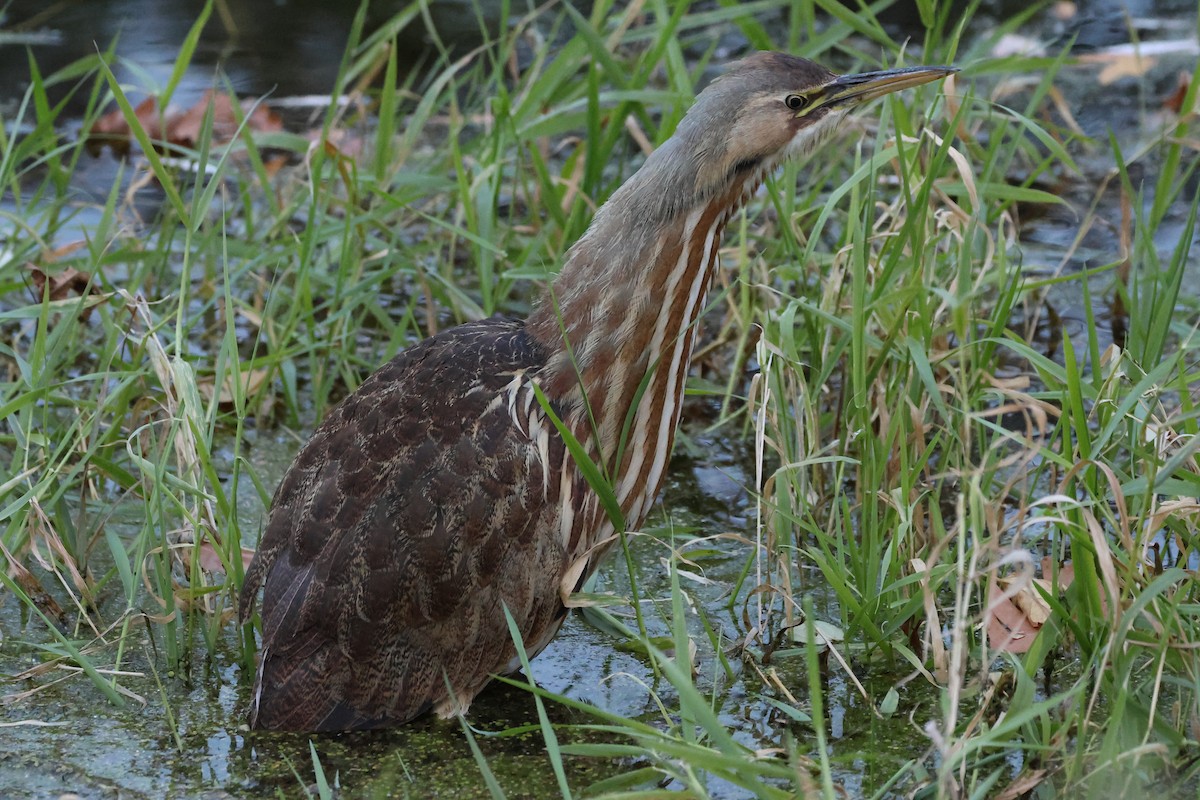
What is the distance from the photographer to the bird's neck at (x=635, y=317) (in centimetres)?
284

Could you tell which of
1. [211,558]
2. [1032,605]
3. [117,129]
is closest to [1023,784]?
[1032,605]

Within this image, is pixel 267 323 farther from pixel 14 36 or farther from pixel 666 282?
pixel 14 36

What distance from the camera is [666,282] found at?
2.87 m

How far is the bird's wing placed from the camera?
2.66 meters

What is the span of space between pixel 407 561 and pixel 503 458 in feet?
0.78

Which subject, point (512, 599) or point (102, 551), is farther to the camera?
point (102, 551)

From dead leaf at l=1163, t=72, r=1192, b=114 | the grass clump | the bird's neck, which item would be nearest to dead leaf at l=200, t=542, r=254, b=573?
the grass clump

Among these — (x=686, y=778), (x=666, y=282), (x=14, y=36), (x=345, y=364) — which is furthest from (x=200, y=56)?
(x=686, y=778)

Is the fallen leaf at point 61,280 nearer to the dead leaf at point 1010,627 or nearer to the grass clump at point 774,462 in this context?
the grass clump at point 774,462

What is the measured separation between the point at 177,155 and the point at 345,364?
71.1 inches

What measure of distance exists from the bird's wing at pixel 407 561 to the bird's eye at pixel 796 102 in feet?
2.38

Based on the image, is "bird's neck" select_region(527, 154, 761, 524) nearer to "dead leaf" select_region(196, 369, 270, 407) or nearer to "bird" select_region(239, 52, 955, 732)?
"bird" select_region(239, 52, 955, 732)

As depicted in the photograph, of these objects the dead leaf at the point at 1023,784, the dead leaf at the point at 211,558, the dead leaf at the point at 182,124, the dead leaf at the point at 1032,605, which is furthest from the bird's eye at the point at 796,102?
the dead leaf at the point at 182,124

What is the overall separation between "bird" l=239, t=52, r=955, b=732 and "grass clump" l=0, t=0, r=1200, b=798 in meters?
0.14
